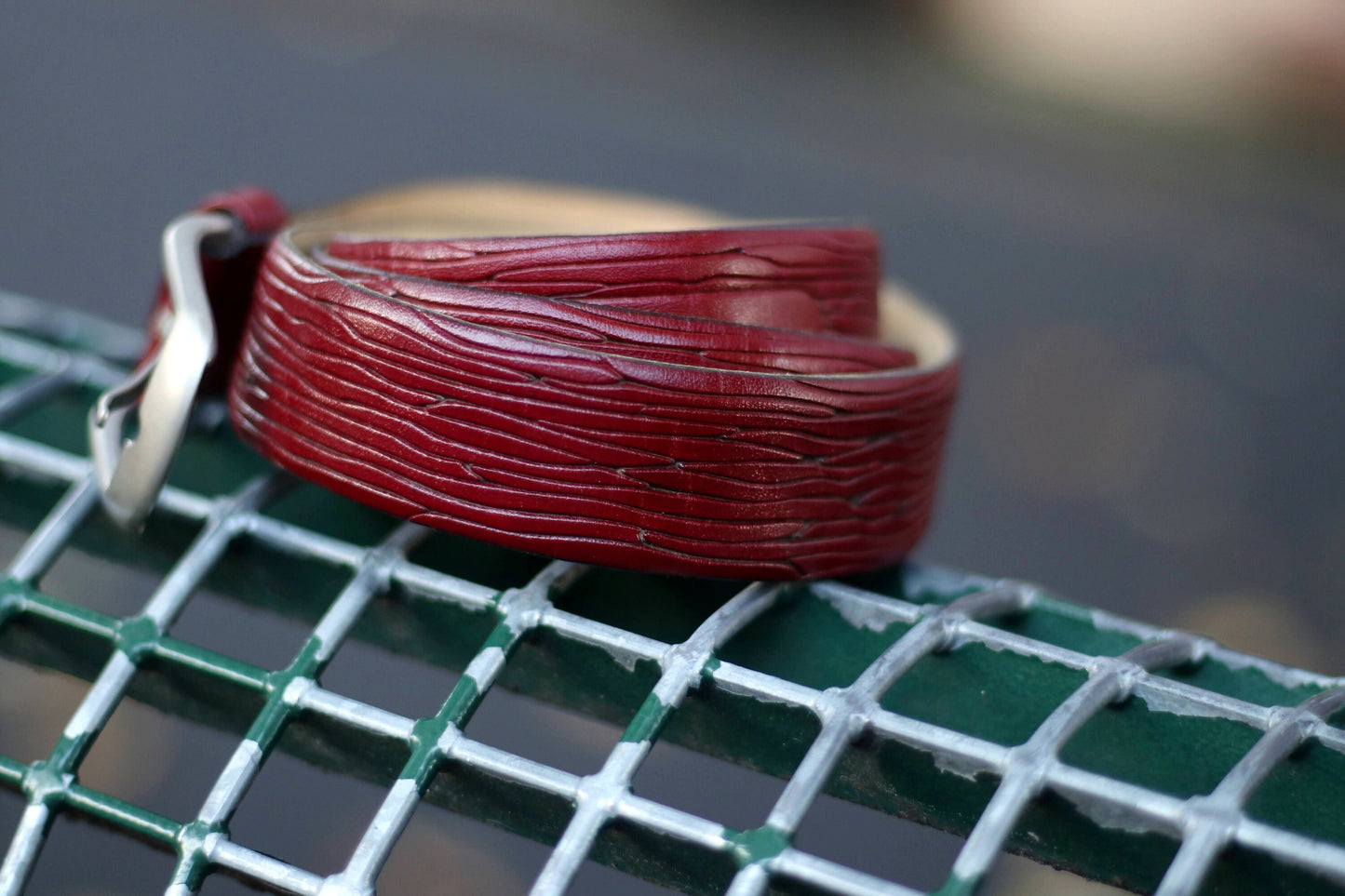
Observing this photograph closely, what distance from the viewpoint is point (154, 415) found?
0.99ft

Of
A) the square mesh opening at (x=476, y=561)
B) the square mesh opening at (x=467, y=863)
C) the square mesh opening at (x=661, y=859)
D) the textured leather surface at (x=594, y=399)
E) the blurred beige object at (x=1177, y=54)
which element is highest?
the blurred beige object at (x=1177, y=54)

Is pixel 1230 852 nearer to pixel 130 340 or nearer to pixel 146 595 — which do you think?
pixel 130 340

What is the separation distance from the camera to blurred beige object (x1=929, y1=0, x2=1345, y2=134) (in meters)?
1.03

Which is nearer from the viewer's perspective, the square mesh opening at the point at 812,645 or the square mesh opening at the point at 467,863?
the square mesh opening at the point at 812,645

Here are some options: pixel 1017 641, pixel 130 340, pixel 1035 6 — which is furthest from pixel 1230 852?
pixel 1035 6

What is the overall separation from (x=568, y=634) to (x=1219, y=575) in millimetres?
926

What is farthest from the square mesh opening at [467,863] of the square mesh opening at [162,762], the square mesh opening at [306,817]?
the square mesh opening at [162,762]

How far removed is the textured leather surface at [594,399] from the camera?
0.91 ft

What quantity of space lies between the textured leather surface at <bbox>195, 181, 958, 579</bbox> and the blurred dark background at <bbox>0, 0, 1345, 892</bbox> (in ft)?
2.36

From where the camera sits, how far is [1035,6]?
1.09 meters

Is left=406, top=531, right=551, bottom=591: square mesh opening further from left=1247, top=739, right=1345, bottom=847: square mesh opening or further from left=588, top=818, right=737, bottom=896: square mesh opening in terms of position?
left=1247, top=739, right=1345, bottom=847: square mesh opening

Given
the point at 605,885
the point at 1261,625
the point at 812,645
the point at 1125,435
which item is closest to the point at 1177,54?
the point at 1125,435

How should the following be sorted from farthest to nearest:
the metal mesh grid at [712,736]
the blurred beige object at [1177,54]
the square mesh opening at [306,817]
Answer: the blurred beige object at [1177,54] < the square mesh opening at [306,817] < the metal mesh grid at [712,736]

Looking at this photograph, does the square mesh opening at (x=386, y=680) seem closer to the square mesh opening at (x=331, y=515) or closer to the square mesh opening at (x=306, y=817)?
the square mesh opening at (x=306, y=817)
